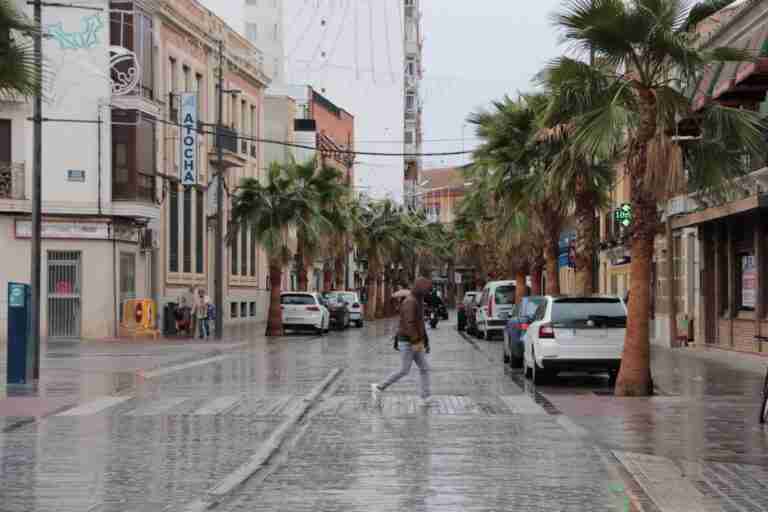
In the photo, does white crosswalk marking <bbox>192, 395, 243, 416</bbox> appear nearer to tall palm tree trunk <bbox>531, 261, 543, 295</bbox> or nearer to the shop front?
the shop front

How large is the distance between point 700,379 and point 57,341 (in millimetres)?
23622

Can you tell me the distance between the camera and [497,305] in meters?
46.0

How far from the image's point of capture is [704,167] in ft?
68.1

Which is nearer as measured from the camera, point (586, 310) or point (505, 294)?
point (586, 310)

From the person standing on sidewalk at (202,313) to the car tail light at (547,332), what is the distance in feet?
79.8

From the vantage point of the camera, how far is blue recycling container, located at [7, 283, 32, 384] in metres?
22.6

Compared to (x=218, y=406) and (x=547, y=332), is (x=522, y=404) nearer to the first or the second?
(x=547, y=332)

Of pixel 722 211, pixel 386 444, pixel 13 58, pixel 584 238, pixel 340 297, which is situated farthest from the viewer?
pixel 340 297

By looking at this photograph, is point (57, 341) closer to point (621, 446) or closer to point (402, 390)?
point (402, 390)

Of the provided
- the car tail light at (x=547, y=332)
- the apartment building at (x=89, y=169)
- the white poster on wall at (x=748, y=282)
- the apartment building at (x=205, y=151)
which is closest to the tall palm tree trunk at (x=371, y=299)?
the apartment building at (x=205, y=151)

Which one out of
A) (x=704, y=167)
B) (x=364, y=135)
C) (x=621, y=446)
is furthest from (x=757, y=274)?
(x=364, y=135)

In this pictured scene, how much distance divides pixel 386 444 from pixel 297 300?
37455 mm

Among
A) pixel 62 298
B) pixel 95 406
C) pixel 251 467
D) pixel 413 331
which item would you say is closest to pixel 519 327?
pixel 413 331

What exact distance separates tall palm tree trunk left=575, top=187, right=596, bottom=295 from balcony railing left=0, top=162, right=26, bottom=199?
18707mm
